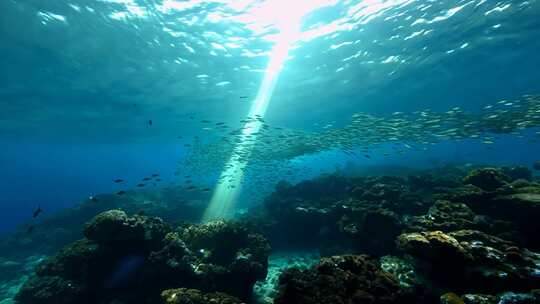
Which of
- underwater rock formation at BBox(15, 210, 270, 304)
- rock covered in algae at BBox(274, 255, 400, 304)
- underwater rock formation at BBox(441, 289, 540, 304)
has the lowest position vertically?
underwater rock formation at BBox(15, 210, 270, 304)

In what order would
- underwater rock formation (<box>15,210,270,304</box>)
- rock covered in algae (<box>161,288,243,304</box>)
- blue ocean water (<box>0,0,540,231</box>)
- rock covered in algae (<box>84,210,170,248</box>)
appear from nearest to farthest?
rock covered in algae (<box>161,288,243,304</box>), underwater rock formation (<box>15,210,270,304</box>), rock covered in algae (<box>84,210,170,248</box>), blue ocean water (<box>0,0,540,231</box>)

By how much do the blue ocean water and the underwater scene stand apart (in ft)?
0.46

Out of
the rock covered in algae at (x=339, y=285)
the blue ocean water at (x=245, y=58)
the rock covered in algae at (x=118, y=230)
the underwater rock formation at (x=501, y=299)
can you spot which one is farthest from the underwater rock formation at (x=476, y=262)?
the blue ocean water at (x=245, y=58)

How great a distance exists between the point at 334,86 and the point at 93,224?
949 inches

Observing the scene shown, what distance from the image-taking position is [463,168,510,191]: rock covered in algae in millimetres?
11625

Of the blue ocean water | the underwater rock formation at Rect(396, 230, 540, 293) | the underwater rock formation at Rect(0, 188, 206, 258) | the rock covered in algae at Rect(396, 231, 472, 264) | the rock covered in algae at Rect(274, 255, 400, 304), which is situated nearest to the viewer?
the rock covered in algae at Rect(274, 255, 400, 304)

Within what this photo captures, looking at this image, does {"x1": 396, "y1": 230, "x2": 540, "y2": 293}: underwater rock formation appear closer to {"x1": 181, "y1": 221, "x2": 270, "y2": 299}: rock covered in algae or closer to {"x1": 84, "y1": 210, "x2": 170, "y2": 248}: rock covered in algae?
{"x1": 181, "y1": 221, "x2": 270, "y2": 299}: rock covered in algae

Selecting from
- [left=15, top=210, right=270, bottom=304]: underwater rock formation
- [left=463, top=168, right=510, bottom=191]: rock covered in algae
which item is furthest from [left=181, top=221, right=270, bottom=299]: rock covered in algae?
[left=463, top=168, right=510, bottom=191]: rock covered in algae

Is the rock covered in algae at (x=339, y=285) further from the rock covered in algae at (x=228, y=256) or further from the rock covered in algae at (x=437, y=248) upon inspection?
the rock covered in algae at (x=228, y=256)

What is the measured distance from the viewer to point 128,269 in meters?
9.54

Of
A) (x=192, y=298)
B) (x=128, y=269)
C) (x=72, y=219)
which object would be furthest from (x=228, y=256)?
(x=72, y=219)

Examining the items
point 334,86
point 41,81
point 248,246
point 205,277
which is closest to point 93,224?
point 205,277

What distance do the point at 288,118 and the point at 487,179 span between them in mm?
29470

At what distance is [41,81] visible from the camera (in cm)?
2283
